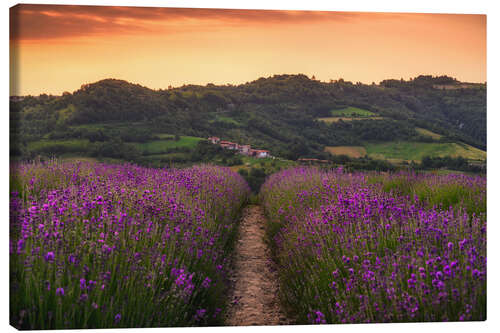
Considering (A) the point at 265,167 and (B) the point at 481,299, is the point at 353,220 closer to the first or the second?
(B) the point at 481,299

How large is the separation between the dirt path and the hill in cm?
146

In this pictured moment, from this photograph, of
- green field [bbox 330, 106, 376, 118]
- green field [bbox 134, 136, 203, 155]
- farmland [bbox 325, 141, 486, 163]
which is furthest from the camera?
green field [bbox 330, 106, 376, 118]

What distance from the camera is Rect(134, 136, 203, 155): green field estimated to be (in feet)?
17.4

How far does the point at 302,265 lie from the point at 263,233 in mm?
3076

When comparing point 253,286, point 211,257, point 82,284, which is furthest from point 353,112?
point 82,284

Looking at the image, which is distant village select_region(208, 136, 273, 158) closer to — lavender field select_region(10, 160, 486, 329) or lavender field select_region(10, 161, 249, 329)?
lavender field select_region(10, 160, 486, 329)

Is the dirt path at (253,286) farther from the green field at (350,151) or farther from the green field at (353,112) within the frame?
the green field at (353,112)

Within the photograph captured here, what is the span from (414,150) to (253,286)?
2.60m

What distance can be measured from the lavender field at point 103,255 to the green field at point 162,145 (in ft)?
1.68

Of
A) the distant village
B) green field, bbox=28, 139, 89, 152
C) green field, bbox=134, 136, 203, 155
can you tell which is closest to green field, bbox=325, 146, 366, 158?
the distant village

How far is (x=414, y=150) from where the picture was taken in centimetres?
530

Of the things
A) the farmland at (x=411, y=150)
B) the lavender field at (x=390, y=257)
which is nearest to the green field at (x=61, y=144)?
the lavender field at (x=390, y=257)

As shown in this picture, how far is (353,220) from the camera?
4.10 m
